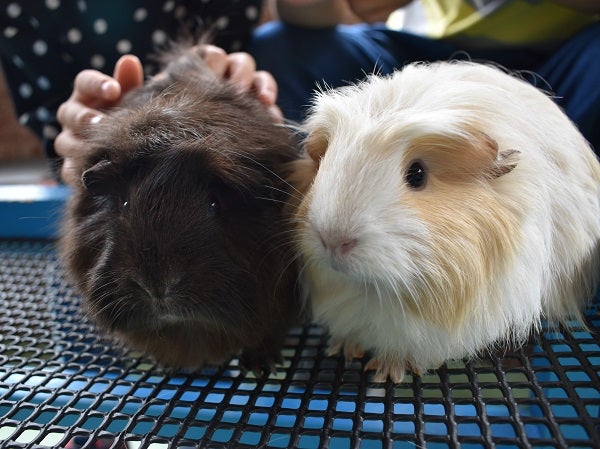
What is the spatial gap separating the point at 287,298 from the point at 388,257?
289 millimetres

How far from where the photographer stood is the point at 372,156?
750 mm

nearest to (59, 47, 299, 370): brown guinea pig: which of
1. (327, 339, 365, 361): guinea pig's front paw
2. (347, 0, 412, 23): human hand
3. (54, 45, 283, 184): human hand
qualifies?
(327, 339, 365, 361): guinea pig's front paw

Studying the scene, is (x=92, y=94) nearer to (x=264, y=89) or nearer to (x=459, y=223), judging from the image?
(x=264, y=89)

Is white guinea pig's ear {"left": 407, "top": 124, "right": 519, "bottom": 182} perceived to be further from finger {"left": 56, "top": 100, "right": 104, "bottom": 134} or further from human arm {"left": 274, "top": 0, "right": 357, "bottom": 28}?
human arm {"left": 274, "top": 0, "right": 357, "bottom": 28}

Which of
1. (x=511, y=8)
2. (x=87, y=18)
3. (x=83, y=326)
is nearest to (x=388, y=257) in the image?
(x=83, y=326)

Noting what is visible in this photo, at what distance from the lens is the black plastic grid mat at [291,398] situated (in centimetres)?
71

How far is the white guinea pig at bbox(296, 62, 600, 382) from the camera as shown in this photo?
712 millimetres

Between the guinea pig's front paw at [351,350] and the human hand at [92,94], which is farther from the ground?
the human hand at [92,94]

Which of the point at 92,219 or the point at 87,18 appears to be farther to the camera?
the point at 87,18

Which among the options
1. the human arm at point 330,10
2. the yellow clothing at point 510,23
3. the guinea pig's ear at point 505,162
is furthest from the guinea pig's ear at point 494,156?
the human arm at point 330,10

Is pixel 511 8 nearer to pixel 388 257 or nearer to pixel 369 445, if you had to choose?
pixel 388 257

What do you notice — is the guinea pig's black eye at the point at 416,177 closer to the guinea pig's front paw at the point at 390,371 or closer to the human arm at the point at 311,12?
the guinea pig's front paw at the point at 390,371

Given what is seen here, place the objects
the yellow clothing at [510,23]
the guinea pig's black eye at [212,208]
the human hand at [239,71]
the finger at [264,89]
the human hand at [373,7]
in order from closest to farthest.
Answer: the guinea pig's black eye at [212,208]
the finger at [264,89]
the human hand at [239,71]
the yellow clothing at [510,23]
the human hand at [373,7]

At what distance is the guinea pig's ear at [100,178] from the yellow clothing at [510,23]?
121cm
